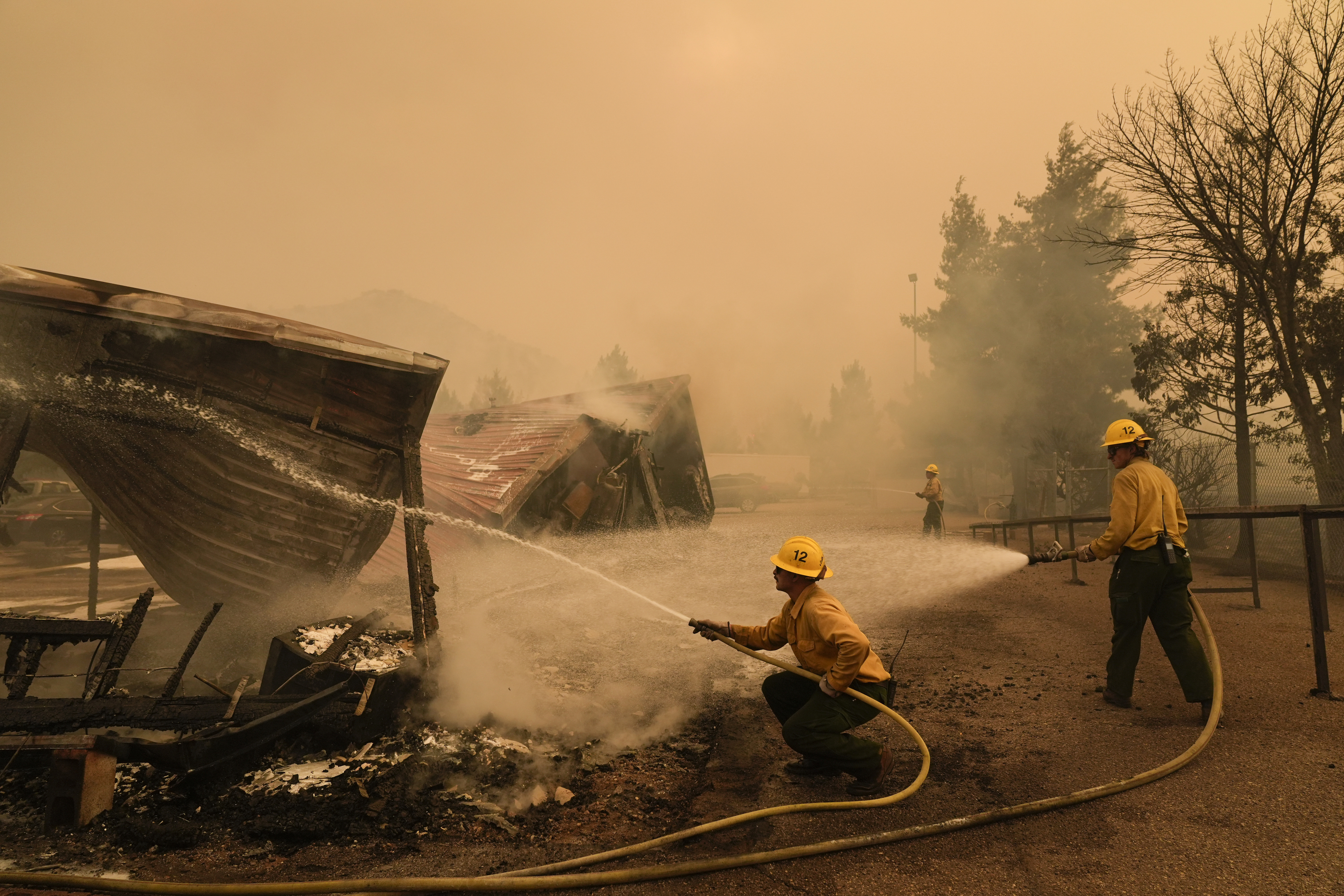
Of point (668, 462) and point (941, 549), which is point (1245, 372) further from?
point (668, 462)

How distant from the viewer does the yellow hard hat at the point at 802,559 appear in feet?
11.3

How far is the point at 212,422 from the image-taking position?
4859 millimetres

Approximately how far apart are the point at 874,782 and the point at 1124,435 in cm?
286

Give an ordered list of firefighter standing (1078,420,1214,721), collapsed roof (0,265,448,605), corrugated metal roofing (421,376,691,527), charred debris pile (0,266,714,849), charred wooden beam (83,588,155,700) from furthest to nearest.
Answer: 1. corrugated metal roofing (421,376,691,527)
2. collapsed roof (0,265,448,605)
3. firefighter standing (1078,420,1214,721)
4. charred wooden beam (83,588,155,700)
5. charred debris pile (0,266,714,849)

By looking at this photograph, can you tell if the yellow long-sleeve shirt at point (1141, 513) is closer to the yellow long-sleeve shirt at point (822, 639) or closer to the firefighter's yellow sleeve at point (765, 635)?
the yellow long-sleeve shirt at point (822, 639)

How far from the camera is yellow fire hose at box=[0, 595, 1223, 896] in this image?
8.03 feet

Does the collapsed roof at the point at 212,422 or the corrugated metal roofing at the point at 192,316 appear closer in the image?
the corrugated metal roofing at the point at 192,316

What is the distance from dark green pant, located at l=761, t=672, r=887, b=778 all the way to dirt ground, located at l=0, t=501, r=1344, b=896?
0.63 feet

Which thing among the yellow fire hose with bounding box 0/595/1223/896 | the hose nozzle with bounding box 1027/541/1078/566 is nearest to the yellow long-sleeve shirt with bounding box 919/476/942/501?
the hose nozzle with bounding box 1027/541/1078/566

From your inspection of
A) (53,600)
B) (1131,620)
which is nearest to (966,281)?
(1131,620)

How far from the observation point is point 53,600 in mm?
8969

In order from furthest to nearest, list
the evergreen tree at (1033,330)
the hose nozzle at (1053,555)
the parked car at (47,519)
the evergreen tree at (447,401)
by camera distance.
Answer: the evergreen tree at (447,401) < the evergreen tree at (1033,330) < the parked car at (47,519) < the hose nozzle at (1053,555)

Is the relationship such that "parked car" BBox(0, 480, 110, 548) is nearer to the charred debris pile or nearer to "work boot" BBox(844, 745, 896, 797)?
the charred debris pile

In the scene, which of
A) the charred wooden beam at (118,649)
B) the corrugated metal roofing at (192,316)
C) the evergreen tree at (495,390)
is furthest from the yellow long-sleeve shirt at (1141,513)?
the evergreen tree at (495,390)
